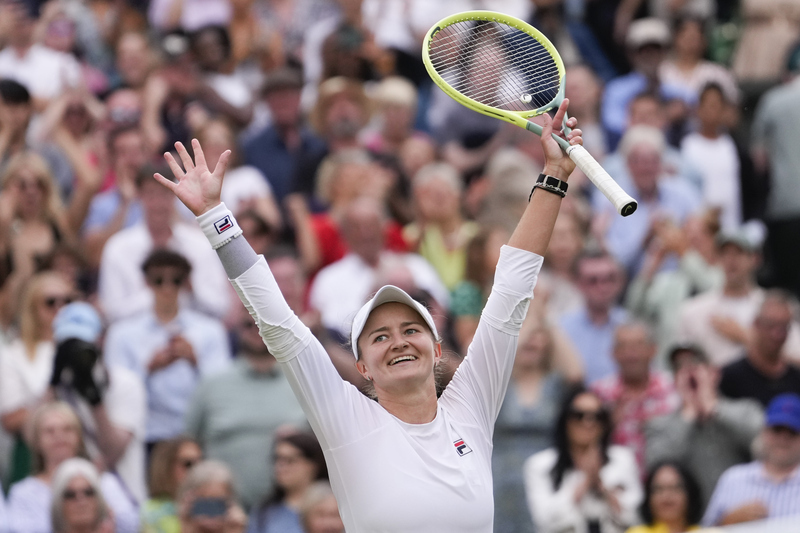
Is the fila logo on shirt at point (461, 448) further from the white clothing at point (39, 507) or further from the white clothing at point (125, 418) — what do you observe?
the white clothing at point (125, 418)

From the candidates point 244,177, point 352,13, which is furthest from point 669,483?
point 352,13

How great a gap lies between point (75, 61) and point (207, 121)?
1.65 meters

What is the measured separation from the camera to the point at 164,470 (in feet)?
22.0

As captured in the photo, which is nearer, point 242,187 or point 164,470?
point 164,470

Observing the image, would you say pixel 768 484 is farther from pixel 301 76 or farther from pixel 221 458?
pixel 301 76

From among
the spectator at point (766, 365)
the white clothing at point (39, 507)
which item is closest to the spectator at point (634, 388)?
the spectator at point (766, 365)

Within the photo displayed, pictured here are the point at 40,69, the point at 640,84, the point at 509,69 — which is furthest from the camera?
the point at 640,84

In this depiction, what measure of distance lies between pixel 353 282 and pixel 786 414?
284 cm

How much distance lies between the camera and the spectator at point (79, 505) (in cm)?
618

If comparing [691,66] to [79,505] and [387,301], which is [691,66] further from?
[387,301]

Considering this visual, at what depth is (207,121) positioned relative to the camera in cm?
953

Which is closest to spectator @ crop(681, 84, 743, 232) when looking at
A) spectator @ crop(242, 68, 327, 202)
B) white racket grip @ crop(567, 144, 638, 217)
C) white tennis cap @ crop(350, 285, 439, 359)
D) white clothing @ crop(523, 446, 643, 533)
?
spectator @ crop(242, 68, 327, 202)

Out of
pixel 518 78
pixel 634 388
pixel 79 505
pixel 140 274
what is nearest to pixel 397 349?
pixel 518 78

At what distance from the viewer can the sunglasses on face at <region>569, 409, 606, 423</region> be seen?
22.6 ft
